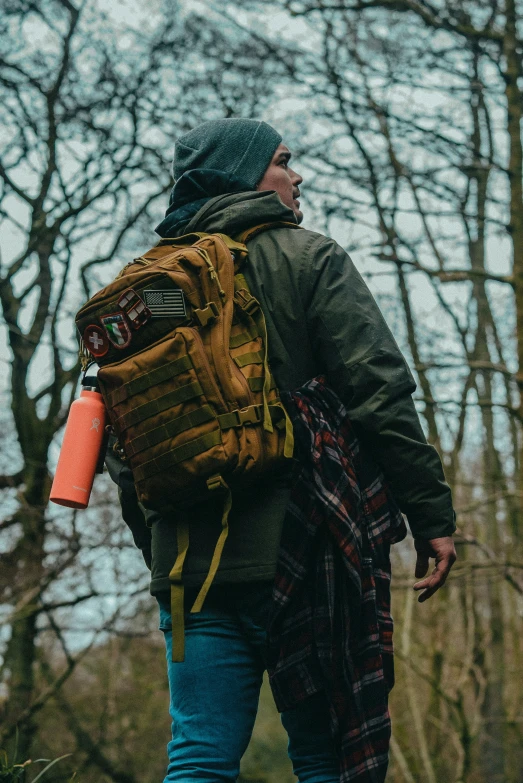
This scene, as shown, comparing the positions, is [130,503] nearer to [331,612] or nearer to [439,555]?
[331,612]

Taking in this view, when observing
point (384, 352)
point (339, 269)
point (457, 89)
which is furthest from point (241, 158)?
point (457, 89)

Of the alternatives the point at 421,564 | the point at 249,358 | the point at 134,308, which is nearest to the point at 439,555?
the point at 421,564

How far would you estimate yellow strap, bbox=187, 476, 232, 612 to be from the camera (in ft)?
6.23

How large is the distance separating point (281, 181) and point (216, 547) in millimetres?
1068

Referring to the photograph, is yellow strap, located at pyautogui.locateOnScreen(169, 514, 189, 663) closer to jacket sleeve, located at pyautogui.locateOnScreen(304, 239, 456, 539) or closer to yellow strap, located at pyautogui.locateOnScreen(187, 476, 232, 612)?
yellow strap, located at pyautogui.locateOnScreen(187, 476, 232, 612)

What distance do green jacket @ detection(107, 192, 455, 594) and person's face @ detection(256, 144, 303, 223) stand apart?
0.26 meters

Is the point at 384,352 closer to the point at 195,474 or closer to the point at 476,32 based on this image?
the point at 195,474

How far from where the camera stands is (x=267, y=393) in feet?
6.55

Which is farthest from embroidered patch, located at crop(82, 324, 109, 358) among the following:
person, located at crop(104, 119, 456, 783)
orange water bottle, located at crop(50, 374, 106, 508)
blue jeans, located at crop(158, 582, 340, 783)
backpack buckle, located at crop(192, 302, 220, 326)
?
blue jeans, located at crop(158, 582, 340, 783)

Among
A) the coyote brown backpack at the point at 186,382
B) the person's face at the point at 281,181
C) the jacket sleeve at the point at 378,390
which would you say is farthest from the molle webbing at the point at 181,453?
the person's face at the point at 281,181

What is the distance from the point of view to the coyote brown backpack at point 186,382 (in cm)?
192

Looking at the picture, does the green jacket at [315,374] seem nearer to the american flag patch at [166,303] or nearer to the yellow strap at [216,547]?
the yellow strap at [216,547]

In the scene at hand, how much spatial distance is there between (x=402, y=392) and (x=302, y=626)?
57 cm

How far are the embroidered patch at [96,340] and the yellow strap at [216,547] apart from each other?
0.41 metres
